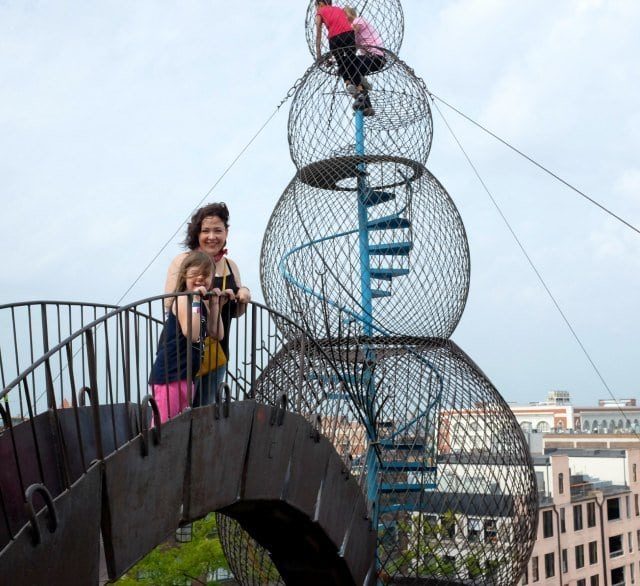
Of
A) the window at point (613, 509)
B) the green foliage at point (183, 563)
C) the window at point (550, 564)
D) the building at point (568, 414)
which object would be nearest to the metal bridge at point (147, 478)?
the green foliage at point (183, 563)

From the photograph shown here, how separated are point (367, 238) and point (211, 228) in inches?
134

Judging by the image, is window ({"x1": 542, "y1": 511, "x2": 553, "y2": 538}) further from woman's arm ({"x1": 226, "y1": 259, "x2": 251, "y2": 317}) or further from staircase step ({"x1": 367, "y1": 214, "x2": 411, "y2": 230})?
woman's arm ({"x1": 226, "y1": 259, "x2": 251, "y2": 317})

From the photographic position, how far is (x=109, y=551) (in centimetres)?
323

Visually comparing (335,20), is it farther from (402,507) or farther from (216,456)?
(216,456)

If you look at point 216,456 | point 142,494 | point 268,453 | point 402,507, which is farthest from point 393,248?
point 142,494

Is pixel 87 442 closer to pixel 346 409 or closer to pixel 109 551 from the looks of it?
pixel 109 551

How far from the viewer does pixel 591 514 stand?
1171 inches

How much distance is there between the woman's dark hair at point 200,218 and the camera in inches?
160

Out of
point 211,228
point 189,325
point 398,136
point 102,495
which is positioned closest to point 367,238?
point 398,136

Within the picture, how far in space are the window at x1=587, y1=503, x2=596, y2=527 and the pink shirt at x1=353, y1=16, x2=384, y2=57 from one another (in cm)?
2628

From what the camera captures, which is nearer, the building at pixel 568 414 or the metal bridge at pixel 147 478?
the metal bridge at pixel 147 478

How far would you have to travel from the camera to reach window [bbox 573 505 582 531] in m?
28.6

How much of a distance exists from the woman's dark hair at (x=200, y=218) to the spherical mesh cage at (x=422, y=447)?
Answer: 2154 mm

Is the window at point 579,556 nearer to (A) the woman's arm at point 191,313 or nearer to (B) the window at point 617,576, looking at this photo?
(B) the window at point 617,576
